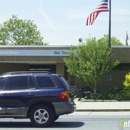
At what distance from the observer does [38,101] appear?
12.7 meters

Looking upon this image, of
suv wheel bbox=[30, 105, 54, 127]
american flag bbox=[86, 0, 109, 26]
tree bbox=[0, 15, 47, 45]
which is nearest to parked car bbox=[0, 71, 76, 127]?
suv wheel bbox=[30, 105, 54, 127]

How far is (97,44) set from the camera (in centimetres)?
2617

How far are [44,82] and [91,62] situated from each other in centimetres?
1290

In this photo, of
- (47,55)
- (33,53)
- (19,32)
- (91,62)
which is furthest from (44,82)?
(19,32)

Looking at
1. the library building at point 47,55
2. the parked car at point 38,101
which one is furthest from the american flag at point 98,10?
the parked car at point 38,101

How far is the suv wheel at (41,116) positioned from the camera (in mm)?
12703

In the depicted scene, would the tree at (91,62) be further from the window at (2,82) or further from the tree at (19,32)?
the tree at (19,32)

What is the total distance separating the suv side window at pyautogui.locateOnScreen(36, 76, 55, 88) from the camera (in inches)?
507

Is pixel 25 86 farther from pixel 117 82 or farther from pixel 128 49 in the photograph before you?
pixel 117 82

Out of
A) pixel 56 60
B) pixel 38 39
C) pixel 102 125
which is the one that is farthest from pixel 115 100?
pixel 38 39

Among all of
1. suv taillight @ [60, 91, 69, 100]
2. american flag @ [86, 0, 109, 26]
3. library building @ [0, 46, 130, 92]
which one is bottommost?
suv taillight @ [60, 91, 69, 100]

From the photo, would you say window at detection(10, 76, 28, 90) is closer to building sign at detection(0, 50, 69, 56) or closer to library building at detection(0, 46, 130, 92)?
library building at detection(0, 46, 130, 92)

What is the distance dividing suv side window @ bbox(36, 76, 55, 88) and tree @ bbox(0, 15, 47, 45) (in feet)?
193

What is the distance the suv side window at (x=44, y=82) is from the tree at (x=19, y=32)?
58.8 m
